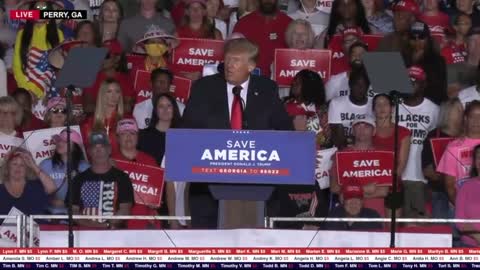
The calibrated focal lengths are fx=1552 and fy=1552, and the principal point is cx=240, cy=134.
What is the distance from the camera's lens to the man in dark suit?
8.88 metres

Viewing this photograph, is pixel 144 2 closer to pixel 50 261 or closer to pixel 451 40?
pixel 451 40

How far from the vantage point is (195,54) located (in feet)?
43.8

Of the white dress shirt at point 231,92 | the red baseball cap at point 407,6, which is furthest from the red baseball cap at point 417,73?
the white dress shirt at point 231,92

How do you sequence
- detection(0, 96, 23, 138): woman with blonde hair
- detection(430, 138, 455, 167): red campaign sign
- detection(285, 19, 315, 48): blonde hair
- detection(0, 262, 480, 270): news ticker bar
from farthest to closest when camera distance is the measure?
Answer: detection(285, 19, 315, 48): blonde hair → detection(0, 96, 23, 138): woman with blonde hair → detection(430, 138, 455, 167): red campaign sign → detection(0, 262, 480, 270): news ticker bar

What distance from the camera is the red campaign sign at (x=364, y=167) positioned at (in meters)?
11.3

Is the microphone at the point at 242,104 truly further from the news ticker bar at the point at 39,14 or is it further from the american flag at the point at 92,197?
the news ticker bar at the point at 39,14

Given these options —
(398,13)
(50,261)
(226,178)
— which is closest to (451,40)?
(398,13)

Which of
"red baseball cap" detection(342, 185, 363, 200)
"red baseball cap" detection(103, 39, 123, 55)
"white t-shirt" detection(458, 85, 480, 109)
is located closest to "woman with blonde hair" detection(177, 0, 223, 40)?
"red baseball cap" detection(103, 39, 123, 55)

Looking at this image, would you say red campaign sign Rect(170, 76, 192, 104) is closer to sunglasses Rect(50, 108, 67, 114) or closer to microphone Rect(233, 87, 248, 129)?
sunglasses Rect(50, 108, 67, 114)

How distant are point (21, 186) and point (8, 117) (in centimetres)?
106

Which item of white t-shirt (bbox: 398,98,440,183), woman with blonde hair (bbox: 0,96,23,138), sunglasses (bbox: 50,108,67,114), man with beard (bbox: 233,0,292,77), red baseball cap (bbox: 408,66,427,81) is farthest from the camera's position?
man with beard (bbox: 233,0,292,77)

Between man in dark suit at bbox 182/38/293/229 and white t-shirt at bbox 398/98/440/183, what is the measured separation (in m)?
3.05

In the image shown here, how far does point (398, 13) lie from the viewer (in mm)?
13453

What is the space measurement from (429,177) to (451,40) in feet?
7.08
